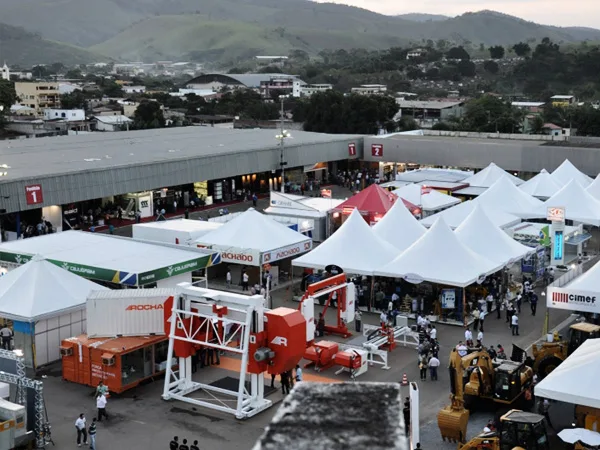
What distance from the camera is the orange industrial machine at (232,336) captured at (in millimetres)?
16547

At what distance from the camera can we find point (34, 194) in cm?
3338

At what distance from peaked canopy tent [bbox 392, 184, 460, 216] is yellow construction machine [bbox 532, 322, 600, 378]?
18656 millimetres

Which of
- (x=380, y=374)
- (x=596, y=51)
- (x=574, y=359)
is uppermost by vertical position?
(x=596, y=51)

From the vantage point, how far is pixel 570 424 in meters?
15.6

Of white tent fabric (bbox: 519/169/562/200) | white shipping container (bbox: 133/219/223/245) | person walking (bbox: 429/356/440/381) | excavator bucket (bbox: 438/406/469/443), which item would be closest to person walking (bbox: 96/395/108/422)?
excavator bucket (bbox: 438/406/469/443)

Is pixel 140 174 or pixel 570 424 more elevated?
pixel 140 174

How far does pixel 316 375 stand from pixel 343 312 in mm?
3368

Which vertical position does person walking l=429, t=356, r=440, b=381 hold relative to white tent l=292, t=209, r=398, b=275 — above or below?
below

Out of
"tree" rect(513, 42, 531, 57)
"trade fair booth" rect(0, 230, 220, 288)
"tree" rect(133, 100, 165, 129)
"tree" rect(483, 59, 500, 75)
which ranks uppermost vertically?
"tree" rect(513, 42, 531, 57)

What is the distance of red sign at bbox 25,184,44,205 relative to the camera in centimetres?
3306

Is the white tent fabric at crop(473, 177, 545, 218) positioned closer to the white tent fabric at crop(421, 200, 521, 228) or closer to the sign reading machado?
the white tent fabric at crop(421, 200, 521, 228)

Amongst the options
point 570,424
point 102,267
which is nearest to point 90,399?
point 102,267

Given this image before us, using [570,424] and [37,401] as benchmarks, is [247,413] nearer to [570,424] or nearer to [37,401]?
[37,401]

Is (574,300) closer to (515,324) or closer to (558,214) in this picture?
(515,324)
